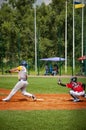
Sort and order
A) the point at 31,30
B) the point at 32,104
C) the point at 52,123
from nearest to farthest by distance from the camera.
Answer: the point at 52,123 → the point at 31,30 → the point at 32,104

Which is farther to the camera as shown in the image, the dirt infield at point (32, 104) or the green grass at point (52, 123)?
the dirt infield at point (32, 104)

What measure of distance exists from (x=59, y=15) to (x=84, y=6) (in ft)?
1.78

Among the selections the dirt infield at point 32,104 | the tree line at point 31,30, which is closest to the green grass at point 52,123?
the dirt infield at point 32,104

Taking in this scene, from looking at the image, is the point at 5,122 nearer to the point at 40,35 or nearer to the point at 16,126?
the point at 16,126

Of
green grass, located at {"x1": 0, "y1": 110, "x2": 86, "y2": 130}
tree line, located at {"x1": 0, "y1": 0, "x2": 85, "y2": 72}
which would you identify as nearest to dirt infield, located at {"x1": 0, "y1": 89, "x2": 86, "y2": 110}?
green grass, located at {"x1": 0, "y1": 110, "x2": 86, "y2": 130}

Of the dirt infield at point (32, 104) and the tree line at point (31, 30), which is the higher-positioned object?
the tree line at point (31, 30)

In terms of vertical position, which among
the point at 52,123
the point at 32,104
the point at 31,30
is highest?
the point at 31,30

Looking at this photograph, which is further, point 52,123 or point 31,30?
point 31,30

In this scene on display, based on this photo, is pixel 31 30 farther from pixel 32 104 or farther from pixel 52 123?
pixel 32 104

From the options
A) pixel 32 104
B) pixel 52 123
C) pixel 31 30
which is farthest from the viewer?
pixel 32 104

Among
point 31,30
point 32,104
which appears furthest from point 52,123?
point 32,104

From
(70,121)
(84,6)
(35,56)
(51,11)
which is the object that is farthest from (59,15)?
(70,121)

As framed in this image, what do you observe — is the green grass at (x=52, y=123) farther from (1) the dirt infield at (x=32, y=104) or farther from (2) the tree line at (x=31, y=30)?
(2) the tree line at (x=31, y=30)

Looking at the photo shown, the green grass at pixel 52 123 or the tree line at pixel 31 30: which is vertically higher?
the tree line at pixel 31 30
